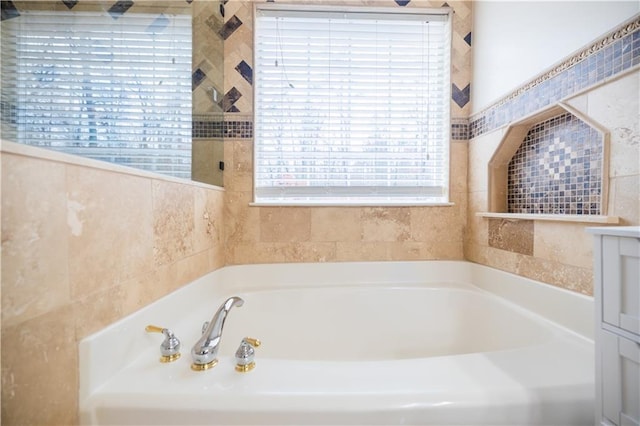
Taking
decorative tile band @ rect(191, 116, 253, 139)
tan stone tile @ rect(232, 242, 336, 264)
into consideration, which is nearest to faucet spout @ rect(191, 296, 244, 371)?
tan stone tile @ rect(232, 242, 336, 264)

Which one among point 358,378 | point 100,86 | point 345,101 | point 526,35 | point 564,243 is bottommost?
point 358,378

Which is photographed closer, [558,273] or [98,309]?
[98,309]

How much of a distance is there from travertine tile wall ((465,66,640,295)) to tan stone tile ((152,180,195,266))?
1400mm

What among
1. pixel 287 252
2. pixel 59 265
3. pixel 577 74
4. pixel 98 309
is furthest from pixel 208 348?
pixel 577 74

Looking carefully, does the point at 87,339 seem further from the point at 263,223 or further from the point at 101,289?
the point at 263,223

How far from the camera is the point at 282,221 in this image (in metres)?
1.52

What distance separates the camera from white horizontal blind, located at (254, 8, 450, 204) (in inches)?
61.4

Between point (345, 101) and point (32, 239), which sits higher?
point (345, 101)

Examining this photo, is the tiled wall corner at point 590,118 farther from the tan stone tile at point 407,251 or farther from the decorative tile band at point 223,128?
the decorative tile band at point 223,128

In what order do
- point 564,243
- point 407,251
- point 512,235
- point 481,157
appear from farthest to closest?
1. point 407,251
2. point 481,157
3. point 512,235
4. point 564,243

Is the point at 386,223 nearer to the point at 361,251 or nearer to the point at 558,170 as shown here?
Answer: the point at 361,251

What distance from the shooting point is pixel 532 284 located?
1.10 meters

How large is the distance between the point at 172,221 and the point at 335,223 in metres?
0.84

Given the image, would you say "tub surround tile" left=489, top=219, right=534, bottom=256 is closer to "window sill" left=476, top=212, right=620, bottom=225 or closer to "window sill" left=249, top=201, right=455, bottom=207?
"window sill" left=476, top=212, right=620, bottom=225
